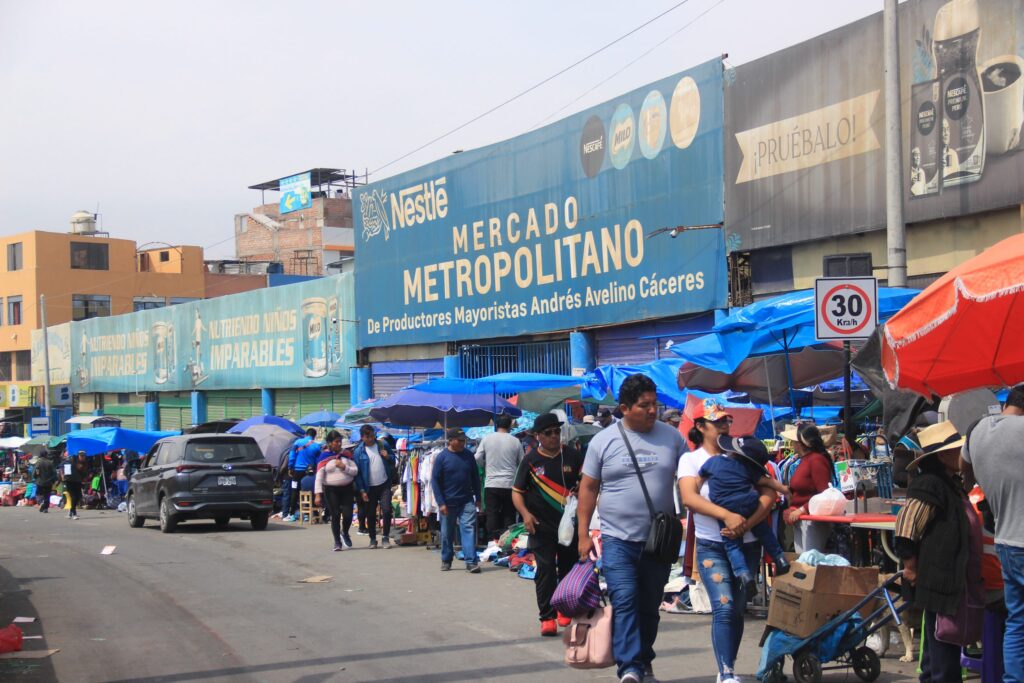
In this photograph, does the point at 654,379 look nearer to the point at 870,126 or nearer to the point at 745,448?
the point at 870,126

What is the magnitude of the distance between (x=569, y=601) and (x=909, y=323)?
9.38ft

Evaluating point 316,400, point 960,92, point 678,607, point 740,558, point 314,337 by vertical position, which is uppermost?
point 960,92

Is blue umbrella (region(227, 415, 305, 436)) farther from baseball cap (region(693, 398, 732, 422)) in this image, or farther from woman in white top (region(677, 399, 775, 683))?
woman in white top (region(677, 399, 775, 683))

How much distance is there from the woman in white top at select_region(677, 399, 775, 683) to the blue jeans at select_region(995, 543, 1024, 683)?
151 cm

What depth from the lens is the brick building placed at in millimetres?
72562

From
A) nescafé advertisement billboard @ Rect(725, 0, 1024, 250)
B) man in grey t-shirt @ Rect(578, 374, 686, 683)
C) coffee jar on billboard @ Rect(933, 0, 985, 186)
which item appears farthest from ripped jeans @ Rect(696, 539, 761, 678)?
coffee jar on billboard @ Rect(933, 0, 985, 186)

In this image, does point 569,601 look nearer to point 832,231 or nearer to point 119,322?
point 832,231

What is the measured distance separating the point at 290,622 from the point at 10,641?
8.08 feet

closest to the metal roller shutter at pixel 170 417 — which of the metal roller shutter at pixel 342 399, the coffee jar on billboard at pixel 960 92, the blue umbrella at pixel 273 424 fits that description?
the metal roller shutter at pixel 342 399

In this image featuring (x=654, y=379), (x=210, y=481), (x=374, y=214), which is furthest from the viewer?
(x=374, y=214)

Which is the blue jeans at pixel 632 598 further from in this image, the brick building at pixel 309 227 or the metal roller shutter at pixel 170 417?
the brick building at pixel 309 227

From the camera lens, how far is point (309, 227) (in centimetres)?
7406

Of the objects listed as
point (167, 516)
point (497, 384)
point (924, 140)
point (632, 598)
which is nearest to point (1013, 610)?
point (632, 598)

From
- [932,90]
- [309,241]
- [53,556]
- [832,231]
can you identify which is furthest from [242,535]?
[309,241]
